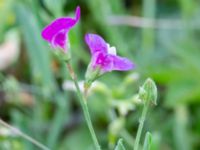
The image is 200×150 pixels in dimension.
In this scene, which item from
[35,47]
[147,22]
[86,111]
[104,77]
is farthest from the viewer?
[147,22]

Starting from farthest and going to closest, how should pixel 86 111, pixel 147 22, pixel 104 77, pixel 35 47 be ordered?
pixel 147 22, pixel 104 77, pixel 35 47, pixel 86 111

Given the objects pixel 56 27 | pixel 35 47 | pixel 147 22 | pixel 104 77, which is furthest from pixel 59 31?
pixel 147 22

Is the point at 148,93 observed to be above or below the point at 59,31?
below

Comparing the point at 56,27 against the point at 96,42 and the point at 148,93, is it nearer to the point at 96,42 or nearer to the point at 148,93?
the point at 96,42

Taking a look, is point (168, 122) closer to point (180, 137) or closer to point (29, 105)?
point (180, 137)

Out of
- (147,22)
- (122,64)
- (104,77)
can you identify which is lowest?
(104,77)

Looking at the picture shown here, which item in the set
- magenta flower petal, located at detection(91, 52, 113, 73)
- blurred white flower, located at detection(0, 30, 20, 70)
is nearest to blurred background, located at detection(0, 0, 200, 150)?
blurred white flower, located at detection(0, 30, 20, 70)

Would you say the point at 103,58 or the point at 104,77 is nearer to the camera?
the point at 103,58
